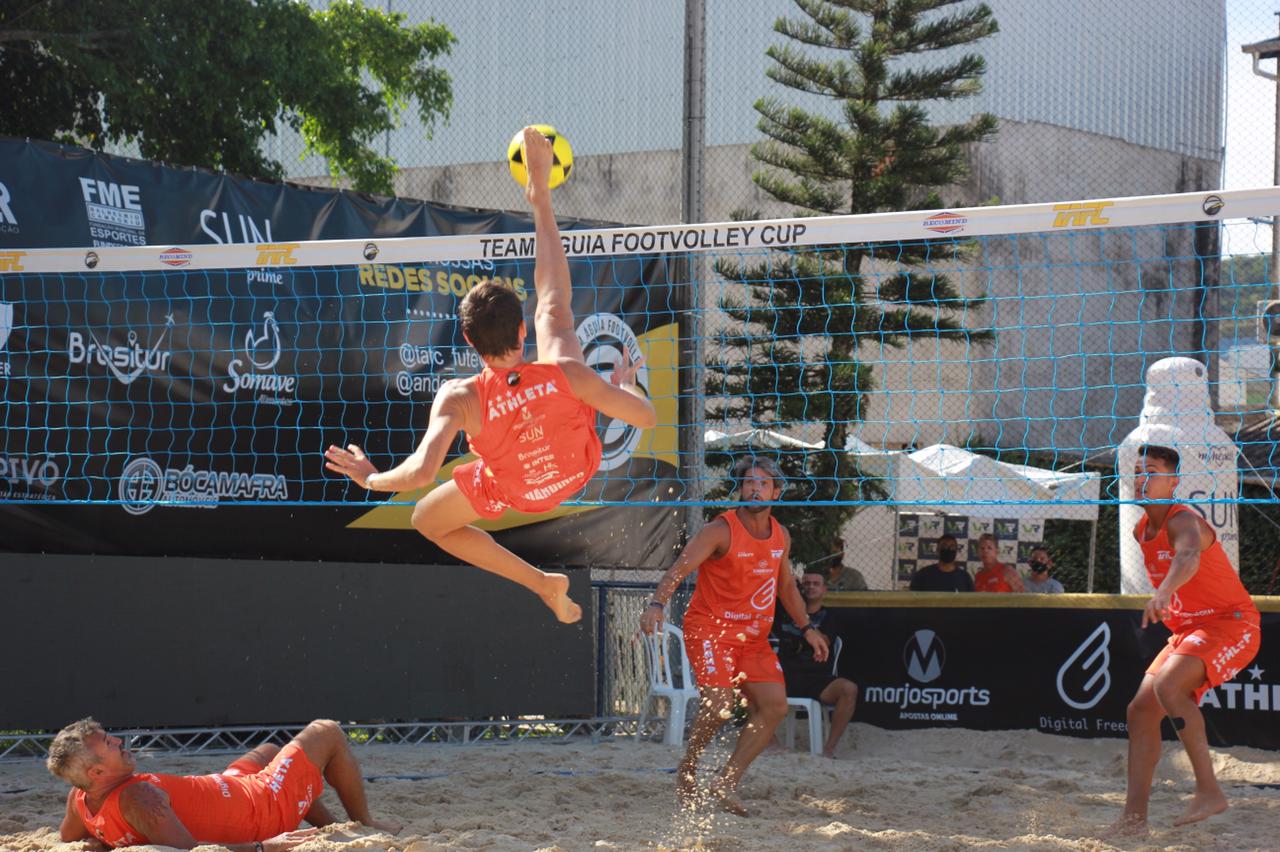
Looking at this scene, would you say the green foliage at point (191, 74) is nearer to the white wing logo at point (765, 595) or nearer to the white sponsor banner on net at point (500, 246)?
the white sponsor banner on net at point (500, 246)

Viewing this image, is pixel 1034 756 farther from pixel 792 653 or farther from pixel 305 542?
pixel 305 542

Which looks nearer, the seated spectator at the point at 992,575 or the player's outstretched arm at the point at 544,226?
the player's outstretched arm at the point at 544,226

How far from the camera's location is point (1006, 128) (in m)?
12.7

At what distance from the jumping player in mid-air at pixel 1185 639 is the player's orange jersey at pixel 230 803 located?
2788 mm

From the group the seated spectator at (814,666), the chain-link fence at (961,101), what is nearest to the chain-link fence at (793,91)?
the chain-link fence at (961,101)

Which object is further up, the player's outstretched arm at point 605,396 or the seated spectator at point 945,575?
the player's outstretched arm at point 605,396

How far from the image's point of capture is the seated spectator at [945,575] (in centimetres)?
870

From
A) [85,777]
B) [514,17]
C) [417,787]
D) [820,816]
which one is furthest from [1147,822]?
[514,17]

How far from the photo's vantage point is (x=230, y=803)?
4074 millimetres

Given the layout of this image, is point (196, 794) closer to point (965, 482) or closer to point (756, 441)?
point (756, 441)

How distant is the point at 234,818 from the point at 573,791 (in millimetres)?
1874

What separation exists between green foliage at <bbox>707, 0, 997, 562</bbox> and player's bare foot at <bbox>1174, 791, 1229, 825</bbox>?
14.5 feet

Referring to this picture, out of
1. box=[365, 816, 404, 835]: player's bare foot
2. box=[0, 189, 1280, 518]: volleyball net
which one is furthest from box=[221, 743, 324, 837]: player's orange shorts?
box=[0, 189, 1280, 518]: volleyball net

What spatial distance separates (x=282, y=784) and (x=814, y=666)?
12.5 feet
